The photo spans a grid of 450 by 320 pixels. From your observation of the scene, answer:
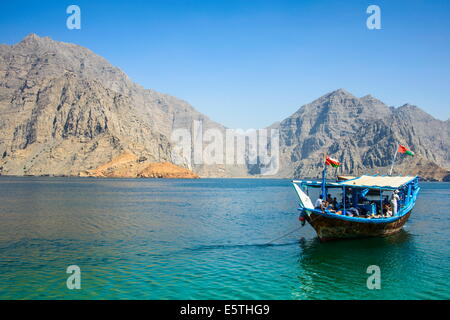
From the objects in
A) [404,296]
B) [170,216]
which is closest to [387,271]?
[404,296]

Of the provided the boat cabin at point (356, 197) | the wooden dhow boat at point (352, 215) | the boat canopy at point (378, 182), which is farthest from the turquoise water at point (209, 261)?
the boat canopy at point (378, 182)

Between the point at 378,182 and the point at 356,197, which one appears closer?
the point at 356,197

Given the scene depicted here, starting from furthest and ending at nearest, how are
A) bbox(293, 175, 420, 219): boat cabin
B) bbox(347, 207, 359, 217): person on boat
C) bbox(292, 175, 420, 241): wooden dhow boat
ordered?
1. bbox(347, 207, 359, 217): person on boat
2. bbox(293, 175, 420, 219): boat cabin
3. bbox(292, 175, 420, 241): wooden dhow boat

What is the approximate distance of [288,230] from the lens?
37.8 meters

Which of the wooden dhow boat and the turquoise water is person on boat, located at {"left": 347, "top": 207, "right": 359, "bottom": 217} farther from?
the turquoise water

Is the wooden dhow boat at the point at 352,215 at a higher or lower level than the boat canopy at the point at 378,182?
lower

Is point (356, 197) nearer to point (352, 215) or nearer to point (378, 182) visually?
point (378, 182)

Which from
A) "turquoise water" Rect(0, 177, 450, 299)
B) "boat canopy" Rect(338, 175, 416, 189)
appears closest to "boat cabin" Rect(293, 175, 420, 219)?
"boat canopy" Rect(338, 175, 416, 189)

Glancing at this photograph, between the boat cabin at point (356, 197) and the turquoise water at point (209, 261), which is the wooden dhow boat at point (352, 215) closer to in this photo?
the boat cabin at point (356, 197)

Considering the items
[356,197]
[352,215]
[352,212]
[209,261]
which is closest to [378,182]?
[356,197]

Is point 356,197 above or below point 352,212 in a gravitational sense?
above
